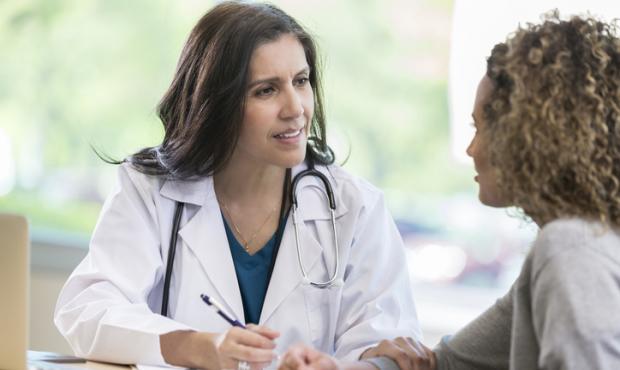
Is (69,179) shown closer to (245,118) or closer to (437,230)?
(437,230)

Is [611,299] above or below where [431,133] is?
below

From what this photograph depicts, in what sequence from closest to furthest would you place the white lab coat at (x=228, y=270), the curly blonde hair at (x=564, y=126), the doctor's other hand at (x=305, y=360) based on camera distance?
1. the curly blonde hair at (x=564, y=126)
2. the doctor's other hand at (x=305, y=360)
3. the white lab coat at (x=228, y=270)

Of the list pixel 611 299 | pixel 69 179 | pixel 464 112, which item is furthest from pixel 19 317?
pixel 69 179

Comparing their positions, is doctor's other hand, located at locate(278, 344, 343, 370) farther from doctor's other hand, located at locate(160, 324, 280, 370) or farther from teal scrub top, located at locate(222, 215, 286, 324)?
teal scrub top, located at locate(222, 215, 286, 324)

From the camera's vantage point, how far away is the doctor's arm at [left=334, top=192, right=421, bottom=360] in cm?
211

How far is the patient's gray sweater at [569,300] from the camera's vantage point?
A: 4.23 feet

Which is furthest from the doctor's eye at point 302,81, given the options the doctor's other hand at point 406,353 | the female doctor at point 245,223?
the doctor's other hand at point 406,353

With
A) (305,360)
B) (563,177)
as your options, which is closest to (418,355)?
(305,360)

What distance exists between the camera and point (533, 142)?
1425 mm

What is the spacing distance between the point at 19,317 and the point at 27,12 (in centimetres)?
273

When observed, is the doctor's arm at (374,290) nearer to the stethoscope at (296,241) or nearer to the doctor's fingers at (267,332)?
the stethoscope at (296,241)

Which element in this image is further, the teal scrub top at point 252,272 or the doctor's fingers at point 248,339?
the teal scrub top at point 252,272

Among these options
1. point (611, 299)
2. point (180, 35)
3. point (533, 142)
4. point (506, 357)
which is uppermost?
point (180, 35)

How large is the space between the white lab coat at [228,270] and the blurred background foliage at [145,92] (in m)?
1.52
